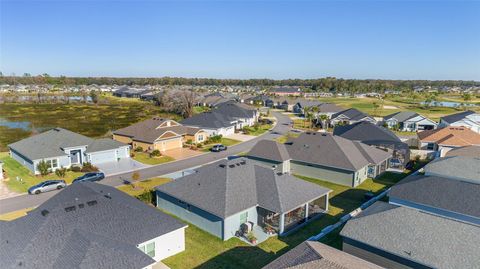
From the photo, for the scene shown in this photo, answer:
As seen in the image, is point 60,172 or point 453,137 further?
point 453,137

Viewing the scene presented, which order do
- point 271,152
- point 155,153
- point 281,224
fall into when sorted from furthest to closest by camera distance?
point 155,153
point 271,152
point 281,224

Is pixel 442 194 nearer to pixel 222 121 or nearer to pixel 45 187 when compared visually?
pixel 45 187

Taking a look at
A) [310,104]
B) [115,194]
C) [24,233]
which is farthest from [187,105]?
[24,233]

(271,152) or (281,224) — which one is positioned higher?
(271,152)

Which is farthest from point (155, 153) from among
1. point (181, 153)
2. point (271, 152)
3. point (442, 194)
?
point (442, 194)

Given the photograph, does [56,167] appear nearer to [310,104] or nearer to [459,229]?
[459,229]

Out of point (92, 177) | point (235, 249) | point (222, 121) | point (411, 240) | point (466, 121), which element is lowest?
point (235, 249)

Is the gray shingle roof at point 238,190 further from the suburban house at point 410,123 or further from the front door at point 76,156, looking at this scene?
the suburban house at point 410,123
